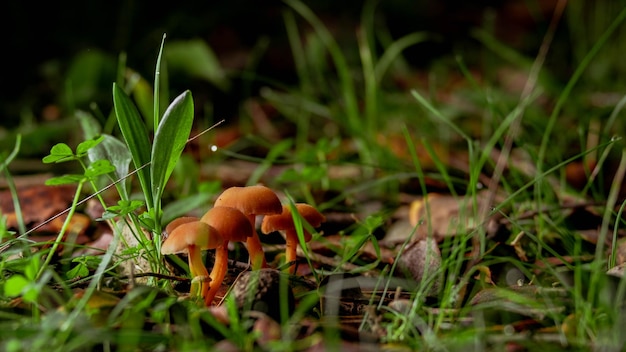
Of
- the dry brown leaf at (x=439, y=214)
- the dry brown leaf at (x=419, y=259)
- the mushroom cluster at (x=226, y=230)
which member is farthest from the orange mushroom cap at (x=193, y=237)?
the dry brown leaf at (x=439, y=214)

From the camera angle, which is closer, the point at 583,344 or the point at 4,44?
the point at 583,344

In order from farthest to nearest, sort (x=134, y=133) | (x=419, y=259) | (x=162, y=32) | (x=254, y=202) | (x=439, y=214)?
(x=162, y=32) < (x=439, y=214) < (x=419, y=259) < (x=134, y=133) < (x=254, y=202)

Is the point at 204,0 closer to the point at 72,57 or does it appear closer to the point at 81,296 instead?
the point at 72,57

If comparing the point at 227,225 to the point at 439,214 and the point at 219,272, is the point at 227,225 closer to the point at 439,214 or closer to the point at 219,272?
the point at 219,272

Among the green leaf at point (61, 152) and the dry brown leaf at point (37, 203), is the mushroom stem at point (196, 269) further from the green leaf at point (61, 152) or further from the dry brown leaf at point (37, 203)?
the dry brown leaf at point (37, 203)

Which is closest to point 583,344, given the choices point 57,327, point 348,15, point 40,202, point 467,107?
point 57,327

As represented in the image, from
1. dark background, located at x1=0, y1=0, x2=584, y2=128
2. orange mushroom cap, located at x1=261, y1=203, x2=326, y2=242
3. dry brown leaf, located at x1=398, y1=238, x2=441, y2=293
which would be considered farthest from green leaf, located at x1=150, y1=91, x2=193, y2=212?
dark background, located at x1=0, y1=0, x2=584, y2=128

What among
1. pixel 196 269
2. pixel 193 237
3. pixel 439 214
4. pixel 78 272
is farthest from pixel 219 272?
pixel 439 214
